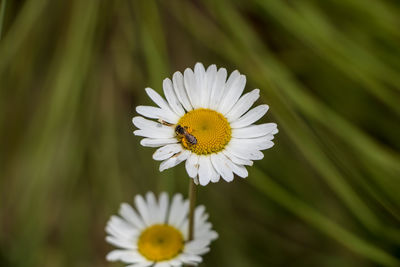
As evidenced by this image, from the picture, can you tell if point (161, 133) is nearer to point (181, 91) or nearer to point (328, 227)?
point (181, 91)

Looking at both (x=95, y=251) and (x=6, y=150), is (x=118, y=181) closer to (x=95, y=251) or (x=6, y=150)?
(x=95, y=251)

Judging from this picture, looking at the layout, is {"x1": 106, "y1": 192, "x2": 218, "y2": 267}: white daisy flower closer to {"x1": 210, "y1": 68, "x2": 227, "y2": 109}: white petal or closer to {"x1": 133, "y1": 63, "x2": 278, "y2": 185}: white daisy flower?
{"x1": 133, "y1": 63, "x2": 278, "y2": 185}: white daisy flower

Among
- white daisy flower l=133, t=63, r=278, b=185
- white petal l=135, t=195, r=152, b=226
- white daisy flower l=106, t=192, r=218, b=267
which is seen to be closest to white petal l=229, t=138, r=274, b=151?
white daisy flower l=133, t=63, r=278, b=185

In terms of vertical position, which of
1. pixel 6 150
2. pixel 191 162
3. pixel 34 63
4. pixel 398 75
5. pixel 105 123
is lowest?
pixel 191 162

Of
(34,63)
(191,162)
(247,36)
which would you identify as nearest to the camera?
(191,162)

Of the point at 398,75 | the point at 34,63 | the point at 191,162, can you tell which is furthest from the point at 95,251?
the point at 398,75

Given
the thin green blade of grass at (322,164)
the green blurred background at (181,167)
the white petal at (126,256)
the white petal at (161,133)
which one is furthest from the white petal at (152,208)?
the thin green blade of grass at (322,164)

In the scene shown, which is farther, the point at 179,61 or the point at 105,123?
the point at 179,61

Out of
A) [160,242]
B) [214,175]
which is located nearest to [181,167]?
[160,242]
